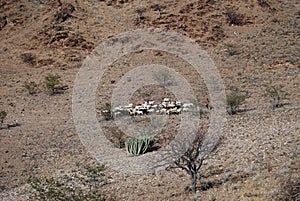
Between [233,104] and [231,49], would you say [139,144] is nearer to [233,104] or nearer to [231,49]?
[233,104]

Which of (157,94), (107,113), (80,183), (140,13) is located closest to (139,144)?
(80,183)

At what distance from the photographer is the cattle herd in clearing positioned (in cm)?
1595

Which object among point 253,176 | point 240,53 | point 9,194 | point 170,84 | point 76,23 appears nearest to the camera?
point 253,176

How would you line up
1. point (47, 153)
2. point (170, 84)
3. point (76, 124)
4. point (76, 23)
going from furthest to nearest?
point (76, 23), point (170, 84), point (76, 124), point (47, 153)

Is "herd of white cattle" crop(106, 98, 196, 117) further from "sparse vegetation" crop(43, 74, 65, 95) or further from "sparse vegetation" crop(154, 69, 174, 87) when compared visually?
"sparse vegetation" crop(43, 74, 65, 95)

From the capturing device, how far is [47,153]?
519 inches

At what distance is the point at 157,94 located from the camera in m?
19.1

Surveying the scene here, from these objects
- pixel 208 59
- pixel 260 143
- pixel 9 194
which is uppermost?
pixel 260 143

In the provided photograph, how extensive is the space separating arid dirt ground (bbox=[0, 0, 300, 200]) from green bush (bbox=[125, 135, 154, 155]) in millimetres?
1319

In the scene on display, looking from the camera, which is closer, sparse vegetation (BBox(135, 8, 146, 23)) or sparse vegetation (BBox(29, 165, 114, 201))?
sparse vegetation (BBox(29, 165, 114, 201))

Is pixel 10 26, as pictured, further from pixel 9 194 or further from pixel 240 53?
pixel 9 194

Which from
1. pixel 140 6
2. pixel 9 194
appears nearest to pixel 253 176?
pixel 9 194

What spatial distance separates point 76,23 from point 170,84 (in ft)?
39.8

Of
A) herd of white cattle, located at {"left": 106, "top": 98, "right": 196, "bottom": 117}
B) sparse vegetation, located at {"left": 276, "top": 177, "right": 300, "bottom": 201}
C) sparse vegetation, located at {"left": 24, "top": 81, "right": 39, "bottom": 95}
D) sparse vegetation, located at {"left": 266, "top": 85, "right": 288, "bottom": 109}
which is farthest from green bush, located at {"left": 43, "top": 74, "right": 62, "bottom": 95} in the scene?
sparse vegetation, located at {"left": 276, "top": 177, "right": 300, "bottom": 201}
